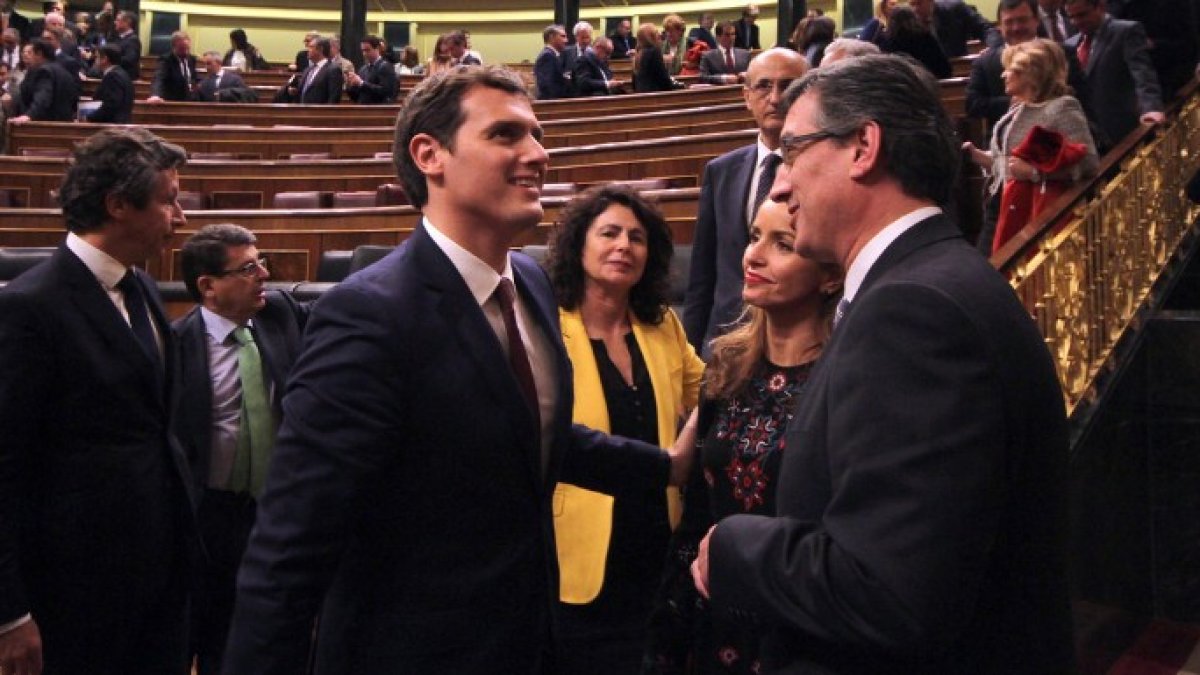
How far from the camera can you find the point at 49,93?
922 cm

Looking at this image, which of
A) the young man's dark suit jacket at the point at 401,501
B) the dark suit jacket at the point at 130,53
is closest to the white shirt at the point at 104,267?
the young man's dark suit jacket at the point at 401,501

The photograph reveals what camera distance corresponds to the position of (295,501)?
1274 millimetres

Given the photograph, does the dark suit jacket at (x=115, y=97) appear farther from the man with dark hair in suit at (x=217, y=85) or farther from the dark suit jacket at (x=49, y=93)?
the man with dark hair in suit at (x=217, y=85)

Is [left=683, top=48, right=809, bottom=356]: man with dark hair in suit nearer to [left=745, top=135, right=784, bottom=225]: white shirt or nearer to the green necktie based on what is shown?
[left=745, top=135, right=784, bottom=225]: white shirt

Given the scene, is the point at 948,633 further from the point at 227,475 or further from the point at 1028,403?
the point at 227,475

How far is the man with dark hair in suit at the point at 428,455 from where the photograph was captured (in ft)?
4.20

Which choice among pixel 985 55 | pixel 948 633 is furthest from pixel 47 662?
pixel 985 55

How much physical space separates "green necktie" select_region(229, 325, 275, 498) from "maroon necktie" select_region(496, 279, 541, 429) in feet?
4.71

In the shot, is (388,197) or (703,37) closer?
(388,197)

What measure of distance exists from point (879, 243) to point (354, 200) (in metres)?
6.20

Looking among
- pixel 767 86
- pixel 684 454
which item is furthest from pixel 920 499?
pixel 767 86

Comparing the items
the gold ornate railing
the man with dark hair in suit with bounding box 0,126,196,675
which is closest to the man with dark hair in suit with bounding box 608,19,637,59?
the gold ornate railing

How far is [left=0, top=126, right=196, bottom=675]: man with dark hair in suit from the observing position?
1.87 metres

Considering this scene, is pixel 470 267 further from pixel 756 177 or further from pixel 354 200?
pixel 354 200
